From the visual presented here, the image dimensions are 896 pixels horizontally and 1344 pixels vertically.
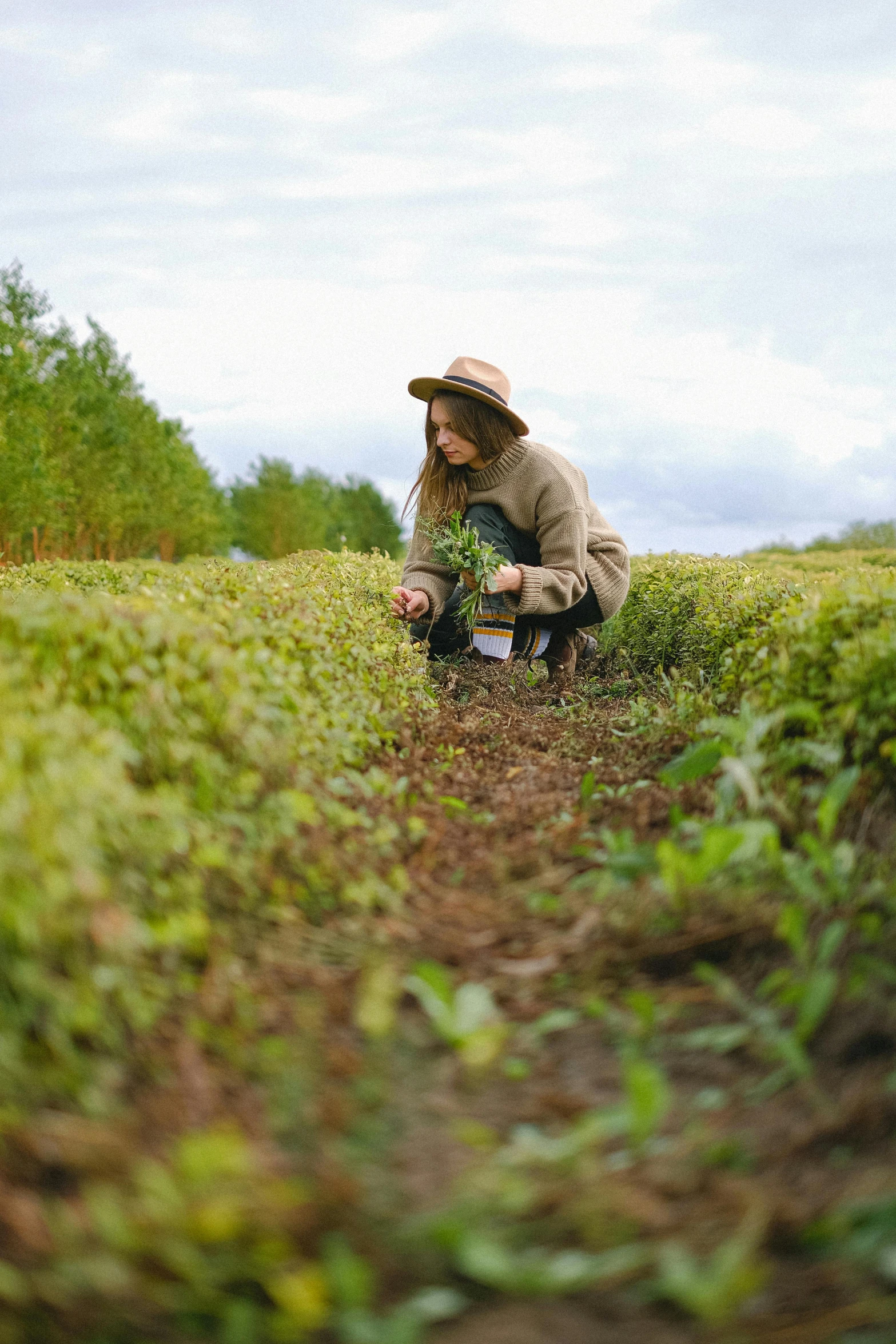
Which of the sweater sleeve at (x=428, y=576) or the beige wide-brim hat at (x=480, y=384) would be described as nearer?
the beige wide-brim hat at (x=480, y=384)

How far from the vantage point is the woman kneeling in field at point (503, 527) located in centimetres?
524

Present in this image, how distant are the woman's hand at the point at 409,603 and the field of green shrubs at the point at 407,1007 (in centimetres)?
202

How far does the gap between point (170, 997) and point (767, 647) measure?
2567 millimetres

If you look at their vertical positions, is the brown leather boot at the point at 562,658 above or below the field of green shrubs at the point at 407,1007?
above

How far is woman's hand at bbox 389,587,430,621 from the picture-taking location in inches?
207

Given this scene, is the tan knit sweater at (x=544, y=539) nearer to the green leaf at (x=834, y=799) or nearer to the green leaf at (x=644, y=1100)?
the green leaf at (x=834, y=799)

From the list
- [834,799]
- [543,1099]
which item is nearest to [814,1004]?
[543,1099]

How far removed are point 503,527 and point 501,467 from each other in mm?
346

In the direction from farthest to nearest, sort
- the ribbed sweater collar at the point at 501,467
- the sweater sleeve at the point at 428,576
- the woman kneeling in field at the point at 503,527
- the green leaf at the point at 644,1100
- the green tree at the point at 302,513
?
the green tree at the point at 302,513, the sweater sleeve at the point at 428,576, the ribbed sweater collar at the point at 501,467, the woman kneeling in field at the point at 503,527, the green leaf at the point at 644,1100

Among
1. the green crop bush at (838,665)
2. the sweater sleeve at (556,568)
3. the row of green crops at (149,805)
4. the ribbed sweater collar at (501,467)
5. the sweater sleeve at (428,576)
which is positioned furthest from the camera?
the sweater sleeve at (428,576)

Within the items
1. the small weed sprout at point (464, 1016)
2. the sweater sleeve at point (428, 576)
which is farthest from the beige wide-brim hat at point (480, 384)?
the small weed sprout at point (464, 1016)

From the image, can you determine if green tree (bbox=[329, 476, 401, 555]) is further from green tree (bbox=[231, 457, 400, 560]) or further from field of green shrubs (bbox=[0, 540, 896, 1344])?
field of green shrubs (bbox=[0, 540, 896, 1344])

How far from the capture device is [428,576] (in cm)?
554

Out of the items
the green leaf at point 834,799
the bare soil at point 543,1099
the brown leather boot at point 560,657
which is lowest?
the bare soil at point 543,1099
